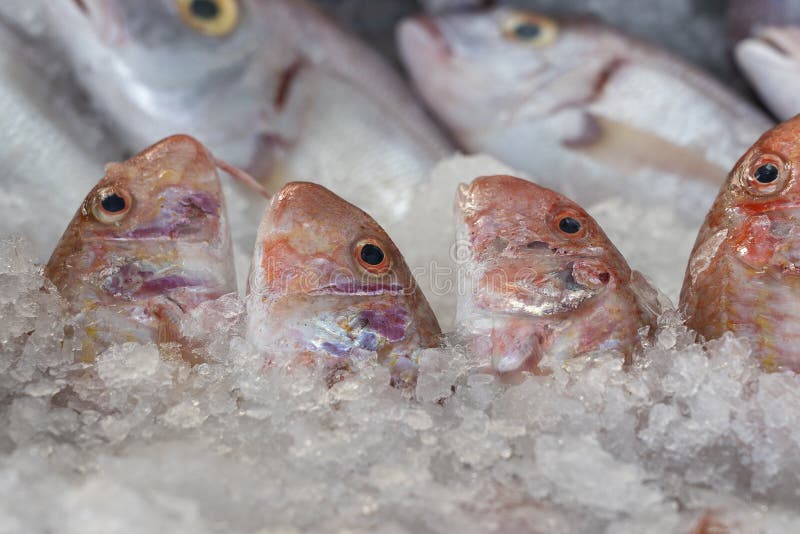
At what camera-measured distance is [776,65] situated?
1938mm

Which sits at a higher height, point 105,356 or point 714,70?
point 714,70

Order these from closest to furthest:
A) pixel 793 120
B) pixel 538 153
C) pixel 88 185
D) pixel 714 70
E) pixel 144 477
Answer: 1. pixel 144 477
2. pixel 793 120
3. pixel 88 185
4. pixel 538 153
5. pixel 714 70

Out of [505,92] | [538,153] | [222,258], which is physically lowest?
[222,258]

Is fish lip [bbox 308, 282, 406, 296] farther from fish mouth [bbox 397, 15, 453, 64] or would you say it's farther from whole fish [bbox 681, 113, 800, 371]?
fish mouth [bbox 397, 15, 453, 64]

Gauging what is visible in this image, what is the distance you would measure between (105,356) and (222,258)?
23 cm

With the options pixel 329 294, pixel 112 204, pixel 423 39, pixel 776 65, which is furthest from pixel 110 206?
pixel 776 65

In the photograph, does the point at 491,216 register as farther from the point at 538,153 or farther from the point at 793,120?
the point at 538,153

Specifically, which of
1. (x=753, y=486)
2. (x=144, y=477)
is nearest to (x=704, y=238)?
(x=753, y=486)

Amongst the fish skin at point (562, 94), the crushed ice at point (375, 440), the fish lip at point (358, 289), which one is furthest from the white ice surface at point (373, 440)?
the fish skin at point (562, 94)

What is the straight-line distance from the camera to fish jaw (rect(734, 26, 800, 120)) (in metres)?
1.92

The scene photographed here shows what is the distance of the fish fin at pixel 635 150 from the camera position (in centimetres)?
183

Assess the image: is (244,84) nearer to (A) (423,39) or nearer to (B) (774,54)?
(A) (423,39)

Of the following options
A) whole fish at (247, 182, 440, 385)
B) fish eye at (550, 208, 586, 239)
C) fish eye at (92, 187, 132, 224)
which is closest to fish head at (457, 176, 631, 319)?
fish eye at (550, 208, 586, 239)

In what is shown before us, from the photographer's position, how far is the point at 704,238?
1.11 meters
